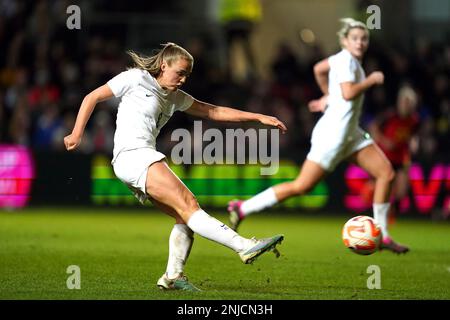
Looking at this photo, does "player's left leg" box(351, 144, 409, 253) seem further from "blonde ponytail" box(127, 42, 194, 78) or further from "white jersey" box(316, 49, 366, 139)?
"blonde ponytail" box(127, 42, 194, 78)

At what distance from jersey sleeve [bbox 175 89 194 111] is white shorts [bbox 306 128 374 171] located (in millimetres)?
2616

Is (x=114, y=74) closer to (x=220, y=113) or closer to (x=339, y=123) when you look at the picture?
(x=339, y=123)

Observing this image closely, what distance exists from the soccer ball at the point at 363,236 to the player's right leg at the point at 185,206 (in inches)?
74.7

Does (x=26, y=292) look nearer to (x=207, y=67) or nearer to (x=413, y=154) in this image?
(x=413, y=154)

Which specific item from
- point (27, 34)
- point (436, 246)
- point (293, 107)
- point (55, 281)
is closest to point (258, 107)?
point (293, 107)

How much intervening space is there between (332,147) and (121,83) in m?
3.38

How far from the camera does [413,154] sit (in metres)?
18.0

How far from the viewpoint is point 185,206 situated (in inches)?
317

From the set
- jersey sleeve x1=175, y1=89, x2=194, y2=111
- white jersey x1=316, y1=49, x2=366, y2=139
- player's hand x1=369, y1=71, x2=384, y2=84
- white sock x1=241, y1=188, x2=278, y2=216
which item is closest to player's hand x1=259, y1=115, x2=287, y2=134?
jersey sleeve x1=175, y1=89, x2=194, y2=111

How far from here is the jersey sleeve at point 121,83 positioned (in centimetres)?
815

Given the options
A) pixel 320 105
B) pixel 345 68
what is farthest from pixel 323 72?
pixel 345 68

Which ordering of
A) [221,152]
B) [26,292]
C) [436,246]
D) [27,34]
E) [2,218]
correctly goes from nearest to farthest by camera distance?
[26,292], [436,246], [2,218], [221,152], [27,34]

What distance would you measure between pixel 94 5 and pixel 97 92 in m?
14.3
